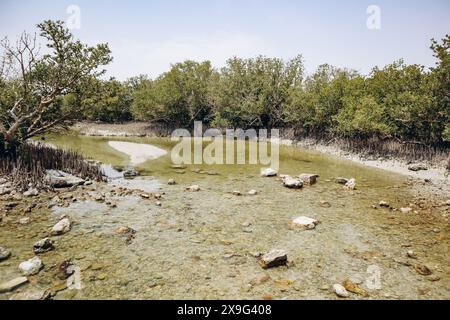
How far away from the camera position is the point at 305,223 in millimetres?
10781

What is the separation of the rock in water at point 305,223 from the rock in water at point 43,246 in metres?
8.06

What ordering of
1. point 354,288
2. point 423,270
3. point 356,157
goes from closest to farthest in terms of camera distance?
point 354,288 < point 423,270 < point 356,157

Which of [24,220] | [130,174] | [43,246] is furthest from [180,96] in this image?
[43,246]

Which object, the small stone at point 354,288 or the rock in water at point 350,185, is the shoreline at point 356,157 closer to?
the rock in water at point 350,185

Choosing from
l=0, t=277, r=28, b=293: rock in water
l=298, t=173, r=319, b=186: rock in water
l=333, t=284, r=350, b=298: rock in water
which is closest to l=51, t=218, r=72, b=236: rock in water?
l=0, t=277, r=28, b=293: rock in water

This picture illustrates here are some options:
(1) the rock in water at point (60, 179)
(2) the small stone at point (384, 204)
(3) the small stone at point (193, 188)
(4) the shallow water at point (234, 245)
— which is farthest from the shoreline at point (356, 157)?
(3) the small stone at point (193, 188)

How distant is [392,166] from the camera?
75.0 feet

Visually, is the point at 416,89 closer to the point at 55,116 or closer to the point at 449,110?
the point at 449,110

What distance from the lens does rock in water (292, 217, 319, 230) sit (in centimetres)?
1069

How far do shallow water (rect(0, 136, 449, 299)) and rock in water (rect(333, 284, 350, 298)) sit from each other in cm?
14

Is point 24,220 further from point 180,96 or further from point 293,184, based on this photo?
point 180,96

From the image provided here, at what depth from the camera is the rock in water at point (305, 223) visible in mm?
10688

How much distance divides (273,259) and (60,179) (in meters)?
12.2
